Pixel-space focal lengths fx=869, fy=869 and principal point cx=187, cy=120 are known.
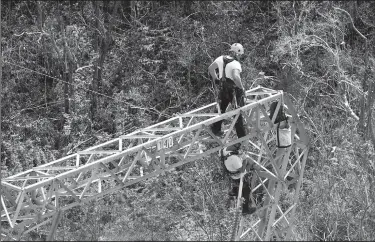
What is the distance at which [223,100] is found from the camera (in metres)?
16.6

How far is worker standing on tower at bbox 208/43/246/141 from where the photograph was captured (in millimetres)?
16078

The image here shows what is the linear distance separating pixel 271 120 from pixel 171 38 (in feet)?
47.7

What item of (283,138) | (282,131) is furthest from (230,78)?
(283,138)

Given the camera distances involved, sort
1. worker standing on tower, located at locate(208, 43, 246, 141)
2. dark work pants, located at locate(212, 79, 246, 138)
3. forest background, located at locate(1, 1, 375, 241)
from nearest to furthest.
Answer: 1. worker standing on tower, located at locate(208, 43, 246, 141)
2. dark work pants, located at locate(212, 79, 246, 138)
3. forest background, located at locate(1, 1, 375, 241)

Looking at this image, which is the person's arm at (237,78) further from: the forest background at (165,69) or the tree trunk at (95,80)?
the tree trunk at (95,80)

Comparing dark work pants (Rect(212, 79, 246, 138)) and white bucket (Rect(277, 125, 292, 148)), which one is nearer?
dark work pants (Rect(212, 79, 246, 138))

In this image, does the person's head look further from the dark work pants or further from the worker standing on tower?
the dark work pants

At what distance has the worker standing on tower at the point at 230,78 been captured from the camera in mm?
16078

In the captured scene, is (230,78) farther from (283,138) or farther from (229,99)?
(283,138)

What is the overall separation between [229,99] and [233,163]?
3.99 ft

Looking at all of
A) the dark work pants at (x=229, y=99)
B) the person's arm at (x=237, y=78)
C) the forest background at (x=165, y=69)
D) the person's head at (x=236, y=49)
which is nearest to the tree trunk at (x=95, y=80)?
the forest background at (x=165, y=69)

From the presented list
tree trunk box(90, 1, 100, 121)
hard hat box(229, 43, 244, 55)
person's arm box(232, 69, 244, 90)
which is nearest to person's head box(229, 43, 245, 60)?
hard hat box(229, 43, 244, 55)

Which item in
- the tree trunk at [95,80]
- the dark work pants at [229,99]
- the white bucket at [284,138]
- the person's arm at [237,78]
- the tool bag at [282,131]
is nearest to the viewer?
the person's arm at [237,78]

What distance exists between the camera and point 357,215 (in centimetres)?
2233
